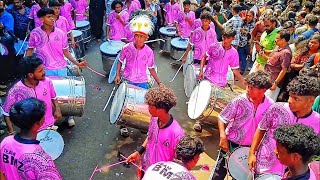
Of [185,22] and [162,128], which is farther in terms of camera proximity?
[185,22]

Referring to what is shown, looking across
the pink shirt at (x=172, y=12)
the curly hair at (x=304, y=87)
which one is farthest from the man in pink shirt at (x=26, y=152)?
the pink shirt at (x=172, y=12)

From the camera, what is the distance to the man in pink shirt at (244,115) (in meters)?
3.81

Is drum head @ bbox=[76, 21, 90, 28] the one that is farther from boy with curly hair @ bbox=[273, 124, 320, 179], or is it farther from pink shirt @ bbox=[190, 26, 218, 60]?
boy with curly hair @ bbox=[273, 124, 320, 179]

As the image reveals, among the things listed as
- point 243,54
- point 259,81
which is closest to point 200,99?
point 259,81

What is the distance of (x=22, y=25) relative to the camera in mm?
7441

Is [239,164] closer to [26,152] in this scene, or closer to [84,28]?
[26,152]

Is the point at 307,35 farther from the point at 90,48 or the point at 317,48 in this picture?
the point at 90,48

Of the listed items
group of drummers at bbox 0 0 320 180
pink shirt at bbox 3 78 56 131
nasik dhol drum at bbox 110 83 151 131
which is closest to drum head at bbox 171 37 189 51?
group of drummers at bbox 0 0 320 180

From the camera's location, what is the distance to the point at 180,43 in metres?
9.02

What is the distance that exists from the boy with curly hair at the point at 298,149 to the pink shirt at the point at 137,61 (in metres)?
3.26

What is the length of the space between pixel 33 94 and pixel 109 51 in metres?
3.48

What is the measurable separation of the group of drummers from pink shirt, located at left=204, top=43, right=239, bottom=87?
2 cm

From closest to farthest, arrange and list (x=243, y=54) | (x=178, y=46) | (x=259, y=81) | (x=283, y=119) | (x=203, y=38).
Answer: (x=283, y=119) < (x=259, y=81) < (x=203, y=38) < (x=243, y=54) < (x=178, y=46)

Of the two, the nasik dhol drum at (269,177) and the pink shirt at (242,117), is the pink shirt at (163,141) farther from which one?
the nasik dhol drum at (269,177)
